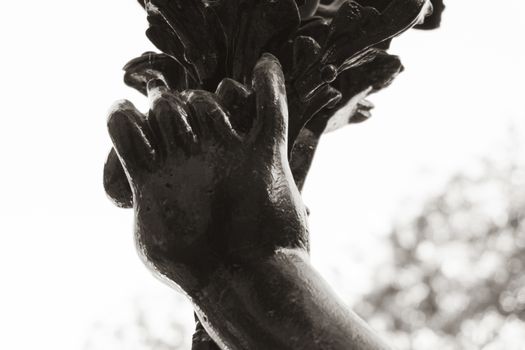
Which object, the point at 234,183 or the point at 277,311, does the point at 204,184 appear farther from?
the point at 277,311

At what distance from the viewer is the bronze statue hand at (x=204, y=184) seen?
92cm

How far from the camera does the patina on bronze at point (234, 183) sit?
900 mm

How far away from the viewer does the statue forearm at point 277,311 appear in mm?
875

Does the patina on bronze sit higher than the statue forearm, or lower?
higher

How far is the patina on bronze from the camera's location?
35.4 inches

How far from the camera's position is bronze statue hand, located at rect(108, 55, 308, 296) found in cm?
92

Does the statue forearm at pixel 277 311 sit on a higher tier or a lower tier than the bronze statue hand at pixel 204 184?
lower

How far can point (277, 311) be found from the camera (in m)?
0.89

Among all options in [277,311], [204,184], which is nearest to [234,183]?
[204,184]

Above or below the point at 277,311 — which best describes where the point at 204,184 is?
above

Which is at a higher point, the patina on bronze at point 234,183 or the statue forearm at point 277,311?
the patina on bronze at point 234,183

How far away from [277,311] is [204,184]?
0.55 feet

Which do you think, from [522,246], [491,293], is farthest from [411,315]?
[522,246]

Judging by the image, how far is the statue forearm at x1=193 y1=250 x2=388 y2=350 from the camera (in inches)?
34.4
